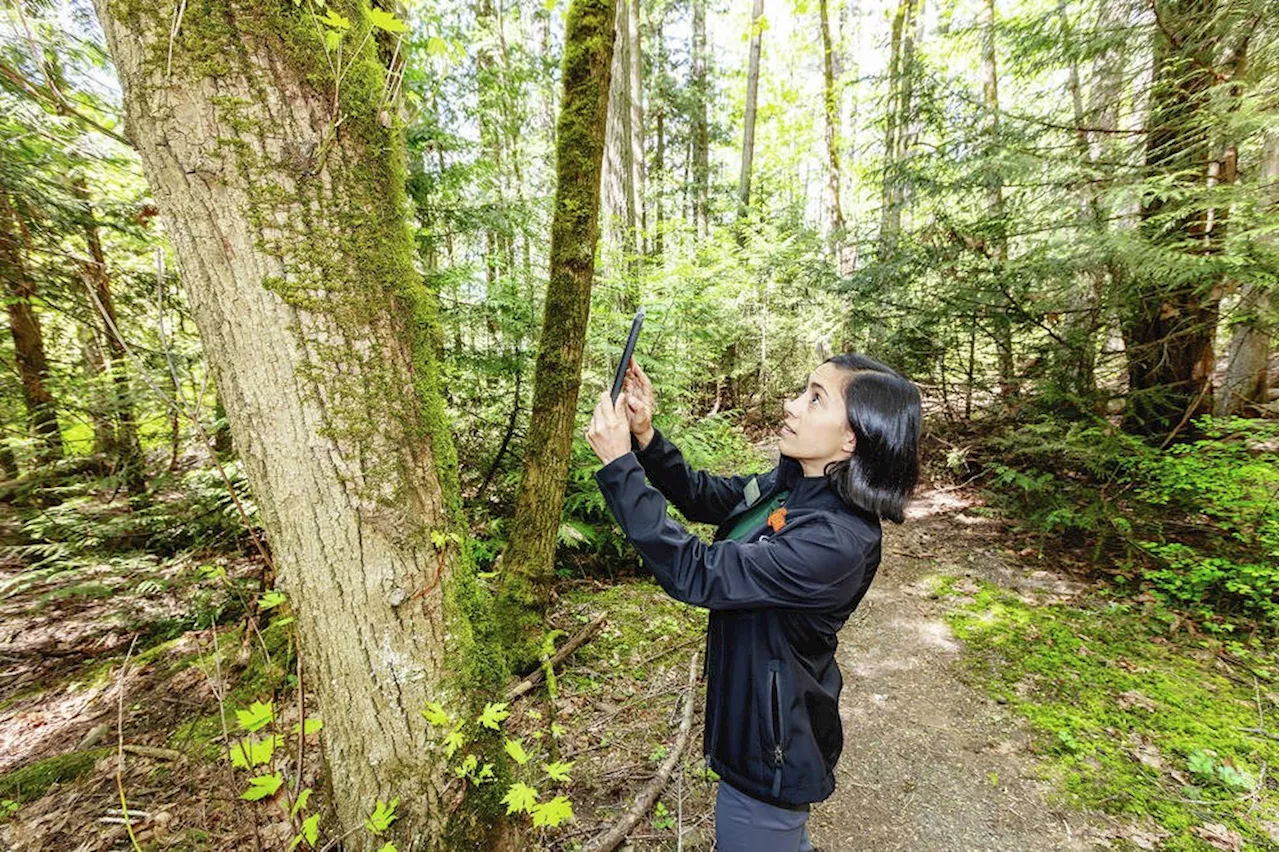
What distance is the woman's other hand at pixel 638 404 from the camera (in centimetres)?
228

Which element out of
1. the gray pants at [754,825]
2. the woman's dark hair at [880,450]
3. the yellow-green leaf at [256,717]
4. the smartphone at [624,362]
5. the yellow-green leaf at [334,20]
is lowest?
the gray pants at [754,825]

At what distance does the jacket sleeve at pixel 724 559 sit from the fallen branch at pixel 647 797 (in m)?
1.78

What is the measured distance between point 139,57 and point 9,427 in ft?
21.2

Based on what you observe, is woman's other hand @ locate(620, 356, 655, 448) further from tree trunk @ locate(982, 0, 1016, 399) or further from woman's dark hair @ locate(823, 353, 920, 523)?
tree trunk @ locate(982, 0, 1016, 399)

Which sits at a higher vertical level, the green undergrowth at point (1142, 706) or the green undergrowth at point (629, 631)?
the green undergrowth at point (629, 631)

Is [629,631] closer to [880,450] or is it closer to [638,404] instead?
[638,404]

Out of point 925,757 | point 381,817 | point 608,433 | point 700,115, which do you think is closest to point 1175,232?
point 925,757

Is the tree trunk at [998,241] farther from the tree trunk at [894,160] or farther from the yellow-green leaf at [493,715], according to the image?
the yellow-green leaf at [493,715]

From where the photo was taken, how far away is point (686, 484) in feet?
8.03

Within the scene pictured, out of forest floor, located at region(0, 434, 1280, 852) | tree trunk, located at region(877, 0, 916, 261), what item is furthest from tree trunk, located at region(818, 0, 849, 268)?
forest floor, located at region(0, 434, 1280, 852)

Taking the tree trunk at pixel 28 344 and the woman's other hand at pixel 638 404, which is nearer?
the woman's other hand at pixel 638 404

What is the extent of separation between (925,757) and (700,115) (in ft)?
60.7

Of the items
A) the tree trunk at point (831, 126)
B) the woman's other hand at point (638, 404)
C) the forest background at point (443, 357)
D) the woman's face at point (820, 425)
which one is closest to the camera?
the forest background at point (443, 357)

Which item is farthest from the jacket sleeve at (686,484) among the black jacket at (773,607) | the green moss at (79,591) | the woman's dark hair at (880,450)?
the green moss at (79,591)
